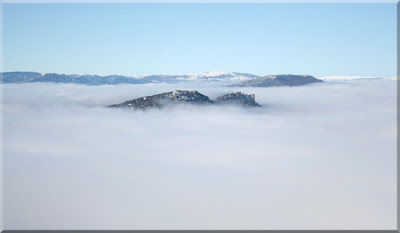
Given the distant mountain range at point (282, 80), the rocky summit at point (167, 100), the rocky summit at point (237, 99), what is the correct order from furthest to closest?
the distant mountain range at point (282, 80) → the rocky summit at point (237, 99) → the rocky summit at point (167, 100)

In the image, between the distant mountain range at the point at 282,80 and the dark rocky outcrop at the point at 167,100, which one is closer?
the dark rocky outcrop at the point at 167,100

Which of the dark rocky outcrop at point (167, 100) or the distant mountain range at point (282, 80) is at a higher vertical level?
the distant mountain range at point (282, 80)

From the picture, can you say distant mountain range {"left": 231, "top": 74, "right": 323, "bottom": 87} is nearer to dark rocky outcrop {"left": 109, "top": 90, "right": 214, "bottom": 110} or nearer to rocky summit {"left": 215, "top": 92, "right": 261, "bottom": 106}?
rocky summit {"left": 215, "top": 92, "right": 261, "bottom": 106}

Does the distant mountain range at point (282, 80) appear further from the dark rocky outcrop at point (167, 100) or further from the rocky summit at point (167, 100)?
the dark rocky outcrop at point (167, 100)

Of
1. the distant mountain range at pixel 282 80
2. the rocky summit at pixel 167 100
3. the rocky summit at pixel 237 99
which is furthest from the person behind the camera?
the distant mountain range at pixel 282 80

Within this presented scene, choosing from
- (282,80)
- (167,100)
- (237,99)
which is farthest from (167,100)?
(282,80)

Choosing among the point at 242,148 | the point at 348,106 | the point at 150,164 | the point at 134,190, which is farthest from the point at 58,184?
the point at 348,106

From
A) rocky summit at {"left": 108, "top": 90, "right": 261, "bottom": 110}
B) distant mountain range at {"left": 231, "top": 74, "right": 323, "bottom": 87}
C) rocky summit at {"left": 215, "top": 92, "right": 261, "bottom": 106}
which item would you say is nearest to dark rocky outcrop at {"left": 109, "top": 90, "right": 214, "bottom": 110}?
rocky summit at {"left": 108, "top": 90, "right": 261, "bottom": 110}

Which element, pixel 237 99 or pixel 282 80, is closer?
pixel 237 99

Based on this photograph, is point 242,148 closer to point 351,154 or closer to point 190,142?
point 190,142

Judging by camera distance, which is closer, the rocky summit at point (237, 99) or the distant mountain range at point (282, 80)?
the rocky summit at point (237, 99)

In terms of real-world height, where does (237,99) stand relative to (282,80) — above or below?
below

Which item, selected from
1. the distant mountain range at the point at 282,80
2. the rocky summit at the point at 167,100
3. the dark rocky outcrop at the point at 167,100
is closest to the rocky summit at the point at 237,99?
the rocky summit at the point at 167,100

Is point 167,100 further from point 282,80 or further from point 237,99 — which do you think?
point 282,80
